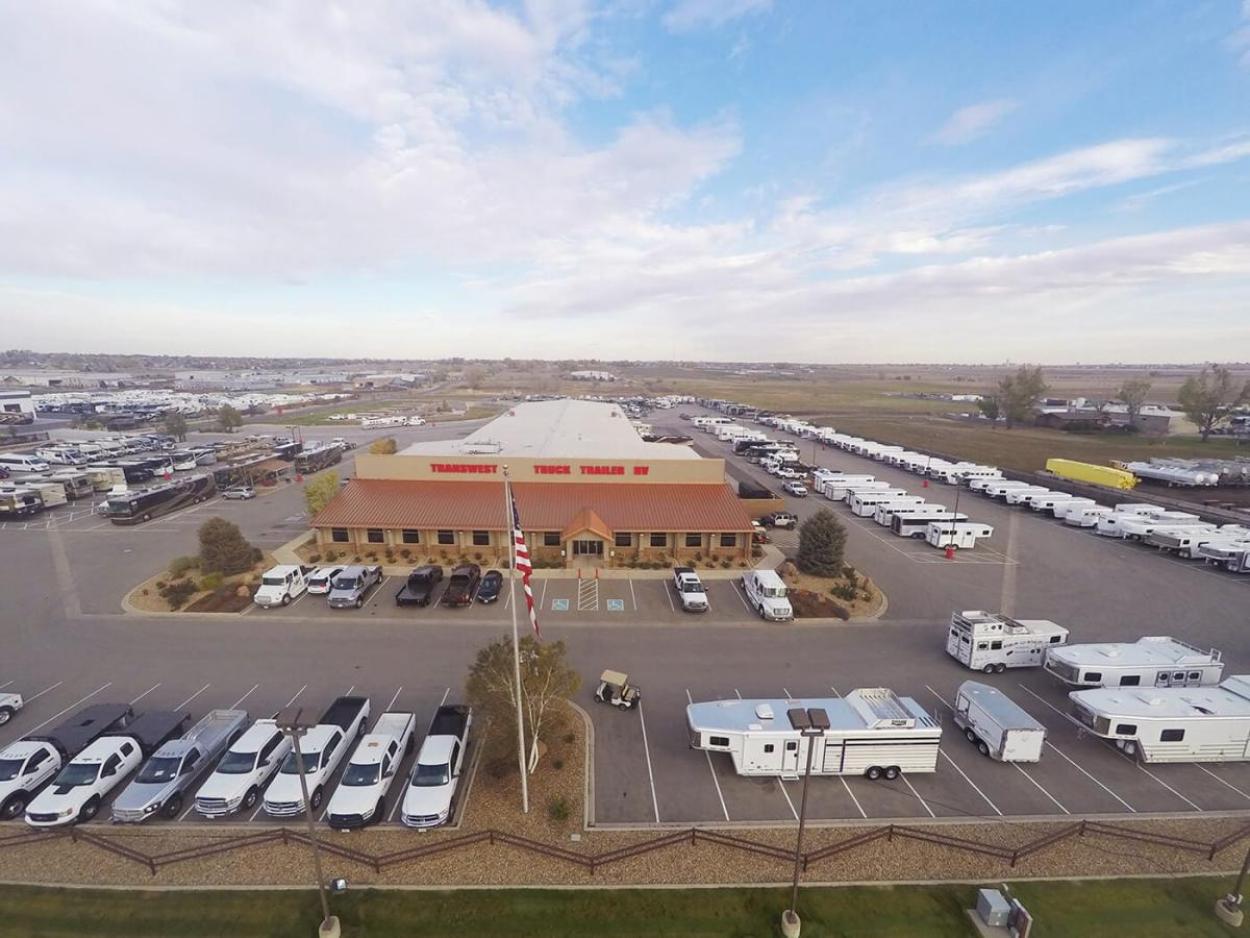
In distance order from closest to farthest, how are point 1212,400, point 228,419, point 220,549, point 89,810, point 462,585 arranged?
point 89,810 < point 462,585 < point 220,549 < point 1212,400 < point 228,419

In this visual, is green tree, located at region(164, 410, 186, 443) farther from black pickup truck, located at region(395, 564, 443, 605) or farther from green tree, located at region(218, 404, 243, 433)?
black pickup truck, located at region(395, 564, 443, 605)

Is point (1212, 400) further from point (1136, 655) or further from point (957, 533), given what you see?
point (1136, 655)

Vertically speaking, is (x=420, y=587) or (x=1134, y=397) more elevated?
(x=1134, y=397)

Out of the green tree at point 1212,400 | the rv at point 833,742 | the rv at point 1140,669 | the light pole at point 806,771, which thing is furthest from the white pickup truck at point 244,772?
the green tree at point 1212,400

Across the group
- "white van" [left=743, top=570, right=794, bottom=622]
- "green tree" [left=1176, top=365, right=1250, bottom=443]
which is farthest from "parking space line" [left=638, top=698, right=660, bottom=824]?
"green tree" [left=1176, top=365, right=1250, bottom=443]

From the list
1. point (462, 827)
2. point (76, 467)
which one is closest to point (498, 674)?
point (462, 827)

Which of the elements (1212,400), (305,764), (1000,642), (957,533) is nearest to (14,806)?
(305,764)

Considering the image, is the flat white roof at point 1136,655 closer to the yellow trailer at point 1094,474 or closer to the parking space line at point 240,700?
the parking space line at point 240,700
